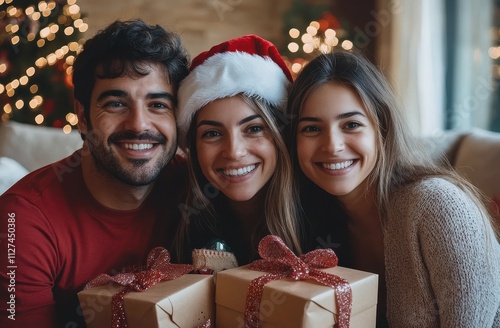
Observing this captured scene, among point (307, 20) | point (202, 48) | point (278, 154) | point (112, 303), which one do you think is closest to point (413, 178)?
point (278, 154)

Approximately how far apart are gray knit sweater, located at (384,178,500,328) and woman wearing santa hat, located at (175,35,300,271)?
0.31 metres

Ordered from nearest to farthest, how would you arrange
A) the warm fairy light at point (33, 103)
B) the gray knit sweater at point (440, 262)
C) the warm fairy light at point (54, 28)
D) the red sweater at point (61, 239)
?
the gray knit sweater at point (440, 262), the red sweater at point (61, 239), the warm fairy light at point (54, 28), the warm fairy light at point (33, 103)

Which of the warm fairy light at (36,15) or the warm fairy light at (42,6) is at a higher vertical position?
the warm fairy light at (42,6)

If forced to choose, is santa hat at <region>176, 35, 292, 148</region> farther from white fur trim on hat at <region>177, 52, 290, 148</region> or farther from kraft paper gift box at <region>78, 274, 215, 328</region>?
kraft paper gift box at <region>78, 274, 215, 328</region>

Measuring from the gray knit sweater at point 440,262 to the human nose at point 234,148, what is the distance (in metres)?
0.46

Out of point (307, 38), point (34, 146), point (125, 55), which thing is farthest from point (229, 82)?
point (307, 38)

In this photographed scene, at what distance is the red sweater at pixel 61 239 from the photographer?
4.75ft

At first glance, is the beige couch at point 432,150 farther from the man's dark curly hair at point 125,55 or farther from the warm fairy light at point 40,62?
the warm fairy light at point 40,62

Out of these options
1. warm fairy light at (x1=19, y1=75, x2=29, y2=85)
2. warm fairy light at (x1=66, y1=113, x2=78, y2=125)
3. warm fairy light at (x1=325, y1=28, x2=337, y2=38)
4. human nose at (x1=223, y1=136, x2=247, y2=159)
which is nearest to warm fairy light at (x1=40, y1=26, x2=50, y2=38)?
warm fairy light at (x1=19, y1=75, x2=29, y2=85)

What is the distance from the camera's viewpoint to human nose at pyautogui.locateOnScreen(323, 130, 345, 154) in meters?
1.45

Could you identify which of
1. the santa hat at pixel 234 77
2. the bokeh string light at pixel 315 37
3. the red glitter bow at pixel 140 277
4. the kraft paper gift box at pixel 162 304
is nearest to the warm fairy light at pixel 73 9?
the bokeh string light at pixel 315 37

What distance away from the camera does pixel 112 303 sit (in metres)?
1.23

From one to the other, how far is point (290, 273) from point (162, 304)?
0.30 metres

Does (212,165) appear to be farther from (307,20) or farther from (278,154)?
(307,20)
